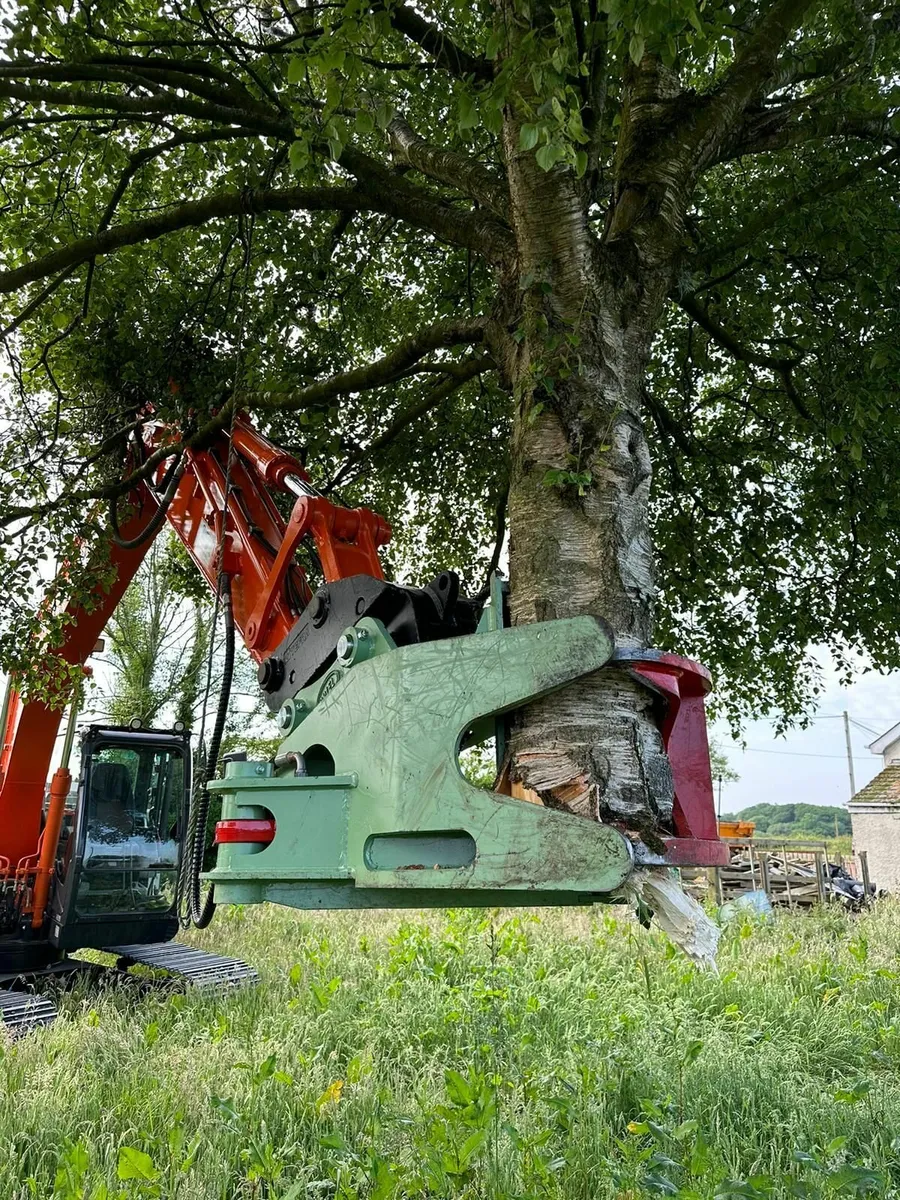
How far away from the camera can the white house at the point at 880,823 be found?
28062 millimetres

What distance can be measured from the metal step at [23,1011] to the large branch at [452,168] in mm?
6088

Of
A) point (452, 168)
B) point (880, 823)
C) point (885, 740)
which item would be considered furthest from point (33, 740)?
point (885, 740)

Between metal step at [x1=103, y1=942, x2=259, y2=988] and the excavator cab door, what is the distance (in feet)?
0.89

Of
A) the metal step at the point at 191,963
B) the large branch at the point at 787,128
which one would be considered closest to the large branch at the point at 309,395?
the large branch at the point at 787,128

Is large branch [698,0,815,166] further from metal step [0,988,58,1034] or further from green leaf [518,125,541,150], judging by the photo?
metal step [0,988,58,1034]

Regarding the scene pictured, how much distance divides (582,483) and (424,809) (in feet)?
4.29

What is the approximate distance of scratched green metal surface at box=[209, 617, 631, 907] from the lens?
227 cm

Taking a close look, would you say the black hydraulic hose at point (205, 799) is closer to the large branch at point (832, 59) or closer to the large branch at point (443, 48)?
the large branch at point (443, 48)

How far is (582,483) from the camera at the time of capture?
3.20 m

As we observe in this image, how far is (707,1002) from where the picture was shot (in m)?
6.87

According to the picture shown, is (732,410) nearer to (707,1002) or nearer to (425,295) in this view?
(425,295)

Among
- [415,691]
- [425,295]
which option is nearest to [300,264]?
[425,295]

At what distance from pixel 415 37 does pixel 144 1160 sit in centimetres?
566

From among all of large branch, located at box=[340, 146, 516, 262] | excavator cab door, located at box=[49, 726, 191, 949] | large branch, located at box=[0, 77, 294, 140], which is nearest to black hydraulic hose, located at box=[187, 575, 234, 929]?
large branch, located at box=[340, 146, 516, 262]
